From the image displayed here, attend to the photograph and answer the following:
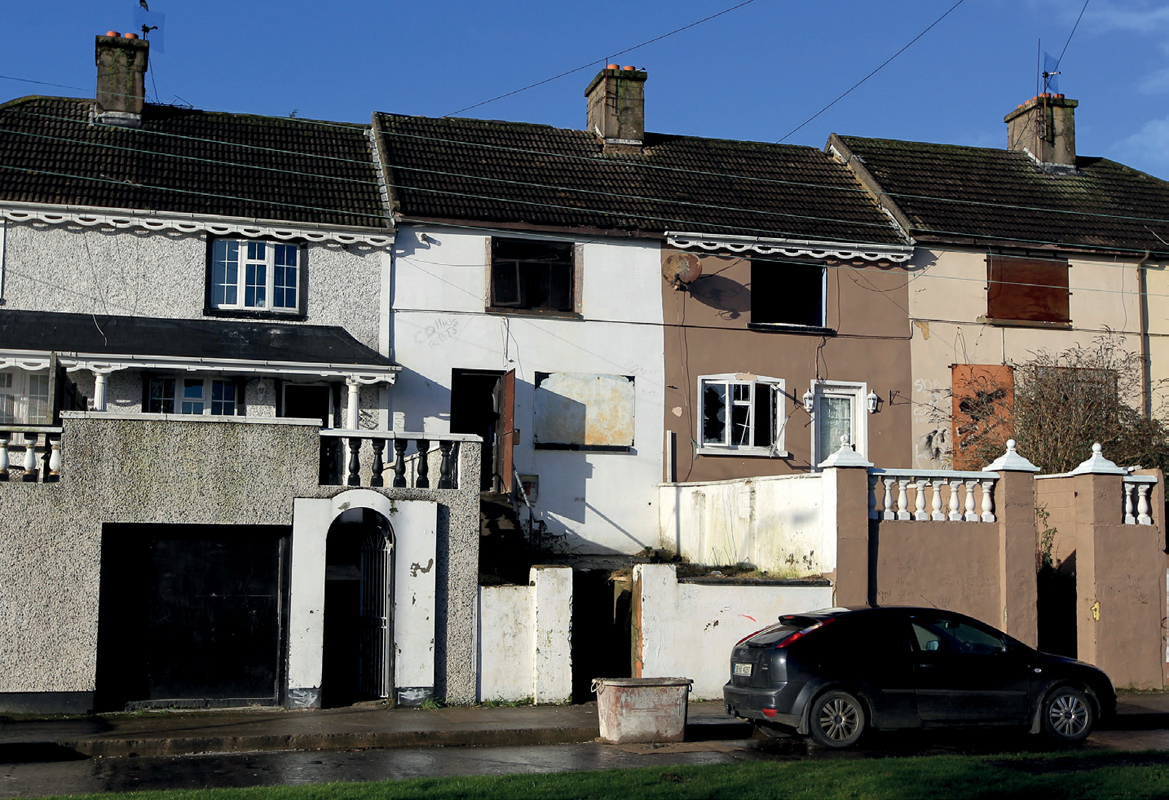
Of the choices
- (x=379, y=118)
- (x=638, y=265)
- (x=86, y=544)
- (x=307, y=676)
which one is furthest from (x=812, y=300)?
(x=86, y=544)

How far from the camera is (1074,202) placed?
84.2 ft

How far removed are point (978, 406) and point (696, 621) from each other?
9.84m

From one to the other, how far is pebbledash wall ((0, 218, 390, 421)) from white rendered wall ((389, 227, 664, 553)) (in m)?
0.52

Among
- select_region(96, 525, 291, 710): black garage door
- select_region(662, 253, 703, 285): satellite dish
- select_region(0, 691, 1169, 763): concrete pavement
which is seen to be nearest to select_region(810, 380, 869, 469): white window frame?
select_region(662, 253, 703, 285): satellite dish

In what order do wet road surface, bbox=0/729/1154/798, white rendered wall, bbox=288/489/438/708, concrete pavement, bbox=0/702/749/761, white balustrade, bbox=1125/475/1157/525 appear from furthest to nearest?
white balustrade, bbox=1125/475/1157/525, white rendered wall, bbox=288/489/438/708, concrete pavement, bbox=0/702/749/761, wet road surface, bbox=0/729/1154/798

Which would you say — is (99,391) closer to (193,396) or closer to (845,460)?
(193,396)

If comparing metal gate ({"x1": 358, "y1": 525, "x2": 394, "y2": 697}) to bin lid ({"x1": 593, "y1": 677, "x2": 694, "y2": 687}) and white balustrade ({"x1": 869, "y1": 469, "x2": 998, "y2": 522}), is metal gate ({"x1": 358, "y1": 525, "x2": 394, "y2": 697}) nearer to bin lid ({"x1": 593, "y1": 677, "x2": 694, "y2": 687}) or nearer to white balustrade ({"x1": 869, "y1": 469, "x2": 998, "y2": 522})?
bin lid ({"x1": 593, "y1": 677, "x2": 694, "y2": 687})

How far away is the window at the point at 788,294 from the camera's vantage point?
23422 mm

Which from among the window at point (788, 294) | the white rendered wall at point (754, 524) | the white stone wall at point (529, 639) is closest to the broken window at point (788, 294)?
the window at point (788, 294)

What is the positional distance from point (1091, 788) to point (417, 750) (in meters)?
6.62

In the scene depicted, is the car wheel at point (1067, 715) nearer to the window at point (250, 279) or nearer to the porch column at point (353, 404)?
the porch column at point (353, 404)

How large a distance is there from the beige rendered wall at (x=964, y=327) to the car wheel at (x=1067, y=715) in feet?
33.6

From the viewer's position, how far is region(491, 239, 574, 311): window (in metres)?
21.9

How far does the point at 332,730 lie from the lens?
13188 mm
